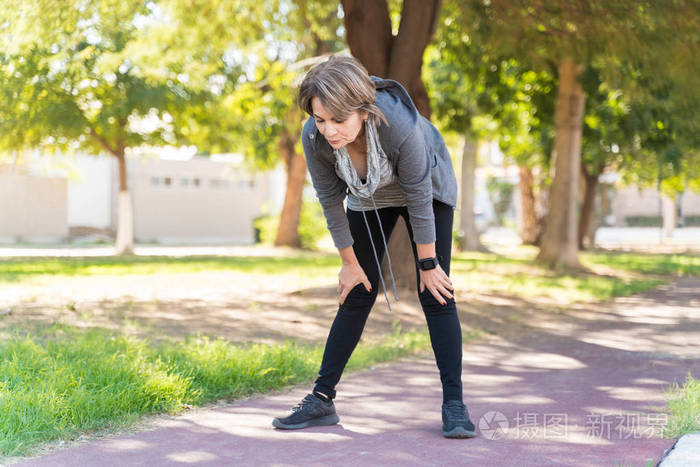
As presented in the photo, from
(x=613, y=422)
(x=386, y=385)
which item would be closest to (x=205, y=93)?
(x=386, y=385)

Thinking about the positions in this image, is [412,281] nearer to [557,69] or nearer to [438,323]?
[438,323]

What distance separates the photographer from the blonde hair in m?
2.90

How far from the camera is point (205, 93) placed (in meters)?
18.7

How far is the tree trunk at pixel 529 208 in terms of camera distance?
2719 cm

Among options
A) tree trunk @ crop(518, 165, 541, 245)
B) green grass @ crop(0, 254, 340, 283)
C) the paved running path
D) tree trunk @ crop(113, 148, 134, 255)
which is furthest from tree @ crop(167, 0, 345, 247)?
tree trunk @ crop(518, 165, 541, 245)

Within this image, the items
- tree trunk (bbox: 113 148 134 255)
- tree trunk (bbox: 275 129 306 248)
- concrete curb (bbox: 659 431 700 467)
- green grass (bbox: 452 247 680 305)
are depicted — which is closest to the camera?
concrete curb (bbox: 659 431 700 467)

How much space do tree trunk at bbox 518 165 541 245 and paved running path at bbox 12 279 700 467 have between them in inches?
856

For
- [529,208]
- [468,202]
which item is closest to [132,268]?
[468,202]

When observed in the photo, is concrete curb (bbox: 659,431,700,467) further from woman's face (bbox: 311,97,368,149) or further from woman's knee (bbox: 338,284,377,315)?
woman's face (bbox: 311,97,368,149)

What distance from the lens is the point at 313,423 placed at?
3525 mm

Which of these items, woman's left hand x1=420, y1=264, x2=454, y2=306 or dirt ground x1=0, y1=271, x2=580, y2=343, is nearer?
woman's left hand x1=420, y1=264, x2=454, y2=306

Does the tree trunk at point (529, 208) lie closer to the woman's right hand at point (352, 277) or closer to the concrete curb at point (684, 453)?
the woman's right hand at point (352, 277)

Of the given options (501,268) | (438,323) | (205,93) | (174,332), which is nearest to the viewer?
(438,323)

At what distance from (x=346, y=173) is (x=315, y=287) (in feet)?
21.2
